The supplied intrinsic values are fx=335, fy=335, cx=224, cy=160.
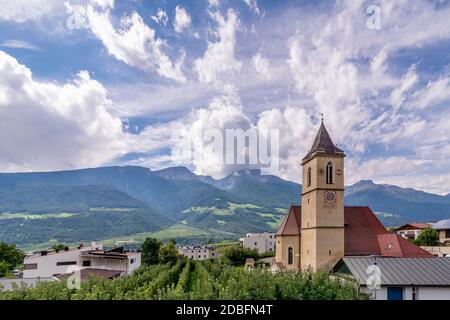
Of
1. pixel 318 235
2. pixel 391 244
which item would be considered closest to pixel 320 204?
pixel 318 235

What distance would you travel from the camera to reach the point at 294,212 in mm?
37312

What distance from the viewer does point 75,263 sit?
133 ft

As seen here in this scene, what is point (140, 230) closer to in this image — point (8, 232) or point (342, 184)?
point (8, 232)

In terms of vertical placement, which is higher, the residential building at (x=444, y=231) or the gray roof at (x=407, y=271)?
the gray roof at (x=407, y=271)

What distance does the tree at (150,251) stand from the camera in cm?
5266

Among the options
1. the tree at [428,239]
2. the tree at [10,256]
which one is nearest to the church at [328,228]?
the tree at [428,239]

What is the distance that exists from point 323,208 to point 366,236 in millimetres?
5790

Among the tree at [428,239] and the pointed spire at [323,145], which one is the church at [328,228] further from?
the tree at [428,239]

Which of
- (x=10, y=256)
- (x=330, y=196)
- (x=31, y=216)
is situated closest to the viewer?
(x=330, y=196)

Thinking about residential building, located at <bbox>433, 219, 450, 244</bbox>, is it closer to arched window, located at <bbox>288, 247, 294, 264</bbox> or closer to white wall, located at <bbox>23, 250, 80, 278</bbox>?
arched window, located at <bbox>288, 247, 294, 264</bbox>

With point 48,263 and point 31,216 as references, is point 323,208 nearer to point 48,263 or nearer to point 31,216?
point 48,263

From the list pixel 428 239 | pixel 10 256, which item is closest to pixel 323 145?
pixel 428 239

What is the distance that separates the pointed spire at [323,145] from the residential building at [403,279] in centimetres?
1657
